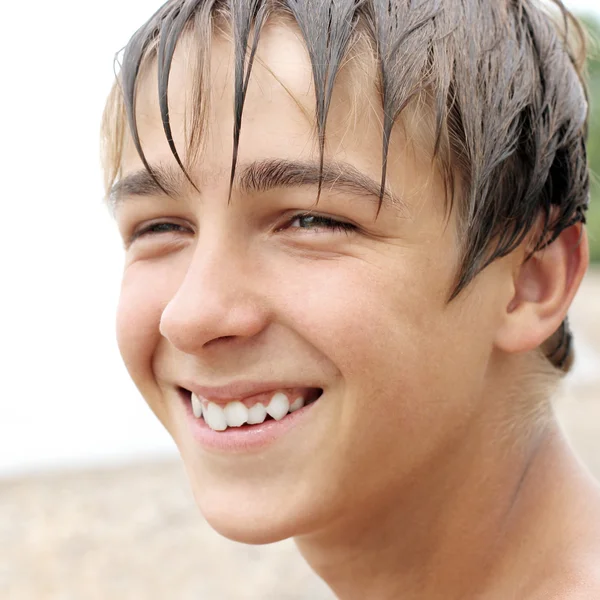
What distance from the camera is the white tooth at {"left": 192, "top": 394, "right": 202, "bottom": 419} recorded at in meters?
1.96

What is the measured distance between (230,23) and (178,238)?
0.49 meters

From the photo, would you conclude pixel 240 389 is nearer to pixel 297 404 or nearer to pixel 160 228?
pixel 297 404

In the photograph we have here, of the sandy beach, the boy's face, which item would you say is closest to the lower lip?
the boy's face

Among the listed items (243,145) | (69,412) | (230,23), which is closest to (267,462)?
(243,145)

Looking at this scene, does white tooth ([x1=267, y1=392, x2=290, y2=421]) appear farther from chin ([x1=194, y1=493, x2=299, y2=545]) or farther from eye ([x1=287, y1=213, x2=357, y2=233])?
eye ([x1=287, y1=213, x2=357, y2=233])

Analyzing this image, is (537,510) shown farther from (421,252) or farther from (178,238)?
(178,238)

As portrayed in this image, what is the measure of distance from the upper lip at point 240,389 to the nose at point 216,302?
12cm

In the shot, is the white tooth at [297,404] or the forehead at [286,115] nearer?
the forehead at [286,115]

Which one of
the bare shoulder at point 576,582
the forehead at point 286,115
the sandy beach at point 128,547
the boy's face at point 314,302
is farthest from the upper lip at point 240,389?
the sandy beach at point 128,547

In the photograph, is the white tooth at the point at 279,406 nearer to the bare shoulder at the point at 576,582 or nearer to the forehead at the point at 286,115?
the forehead at the point at 286,115

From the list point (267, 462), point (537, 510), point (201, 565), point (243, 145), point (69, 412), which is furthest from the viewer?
point (69, 412)

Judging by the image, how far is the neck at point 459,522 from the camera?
1983 mm

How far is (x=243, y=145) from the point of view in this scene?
5.65 feet

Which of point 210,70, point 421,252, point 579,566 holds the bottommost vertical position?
point 579,566
